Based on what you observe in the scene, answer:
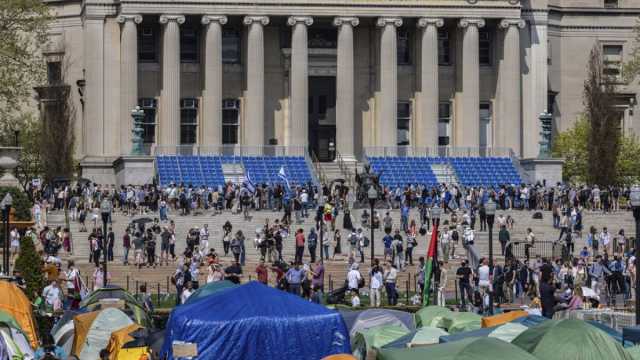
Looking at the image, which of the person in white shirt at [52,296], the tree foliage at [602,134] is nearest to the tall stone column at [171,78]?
the tree foliage at [602,134]

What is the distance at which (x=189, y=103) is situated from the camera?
304ft

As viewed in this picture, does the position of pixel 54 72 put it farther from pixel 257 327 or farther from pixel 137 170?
pixel 257 327

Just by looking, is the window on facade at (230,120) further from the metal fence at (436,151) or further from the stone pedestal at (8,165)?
the stone pedestal at (8,165)

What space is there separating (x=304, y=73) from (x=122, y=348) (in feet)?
179

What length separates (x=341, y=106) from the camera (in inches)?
3585

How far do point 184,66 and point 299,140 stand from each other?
298 inches

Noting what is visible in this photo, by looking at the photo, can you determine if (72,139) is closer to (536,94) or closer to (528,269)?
(536,94)

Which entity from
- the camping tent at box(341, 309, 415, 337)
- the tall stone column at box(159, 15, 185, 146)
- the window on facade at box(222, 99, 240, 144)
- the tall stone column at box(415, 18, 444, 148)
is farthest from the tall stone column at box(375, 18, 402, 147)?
the camping tent at box(341, 309, 415, 337)

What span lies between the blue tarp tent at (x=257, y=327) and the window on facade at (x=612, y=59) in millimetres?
66353

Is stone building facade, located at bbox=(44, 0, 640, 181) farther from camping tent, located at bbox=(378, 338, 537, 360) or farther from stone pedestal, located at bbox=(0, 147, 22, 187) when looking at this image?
camping tent, located at bbox=(378, 338, 537, 360)

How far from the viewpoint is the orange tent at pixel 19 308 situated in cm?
4084

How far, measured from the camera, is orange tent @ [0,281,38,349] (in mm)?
40844

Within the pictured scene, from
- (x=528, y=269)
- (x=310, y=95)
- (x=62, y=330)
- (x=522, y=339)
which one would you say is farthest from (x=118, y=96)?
(x=522, y=339)

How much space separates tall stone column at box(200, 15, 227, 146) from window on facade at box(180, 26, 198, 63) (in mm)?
2838
